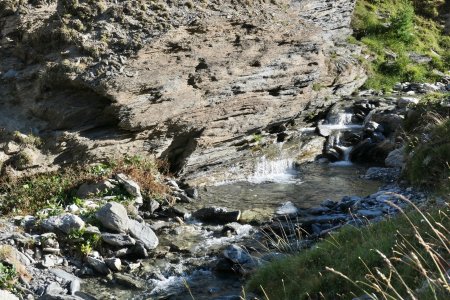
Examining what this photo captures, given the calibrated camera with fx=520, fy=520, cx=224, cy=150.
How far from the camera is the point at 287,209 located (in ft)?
46.4

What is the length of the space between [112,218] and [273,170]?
8956mm

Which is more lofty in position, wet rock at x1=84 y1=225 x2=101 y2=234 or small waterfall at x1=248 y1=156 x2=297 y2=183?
wet rock at x1=84 y1=225 x2=101 y2=234

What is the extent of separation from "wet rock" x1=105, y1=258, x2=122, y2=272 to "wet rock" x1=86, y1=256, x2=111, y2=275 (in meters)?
0.09

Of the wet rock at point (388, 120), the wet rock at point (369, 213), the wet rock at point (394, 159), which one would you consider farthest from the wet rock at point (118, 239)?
the wet rock at point (388, 120)

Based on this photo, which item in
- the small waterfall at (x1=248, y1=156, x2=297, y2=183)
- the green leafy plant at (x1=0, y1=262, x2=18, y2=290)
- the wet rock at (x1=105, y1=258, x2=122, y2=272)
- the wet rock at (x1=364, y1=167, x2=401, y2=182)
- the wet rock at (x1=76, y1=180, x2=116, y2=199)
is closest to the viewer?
the green leafy plant at (x1=0, y1=262, x2=18, y2=290)

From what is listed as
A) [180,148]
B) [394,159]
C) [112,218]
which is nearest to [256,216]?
[112,218]

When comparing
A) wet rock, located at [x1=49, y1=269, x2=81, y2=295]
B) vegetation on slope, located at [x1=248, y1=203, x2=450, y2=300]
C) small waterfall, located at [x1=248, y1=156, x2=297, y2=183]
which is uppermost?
vegetation on slope, located at [x1=248, y1=203, x2=450, y2=300]

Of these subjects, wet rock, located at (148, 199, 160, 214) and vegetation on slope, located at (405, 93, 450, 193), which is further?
wet rock, located at (148, 199, 160, 214)

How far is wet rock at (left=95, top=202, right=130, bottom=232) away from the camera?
11594mm

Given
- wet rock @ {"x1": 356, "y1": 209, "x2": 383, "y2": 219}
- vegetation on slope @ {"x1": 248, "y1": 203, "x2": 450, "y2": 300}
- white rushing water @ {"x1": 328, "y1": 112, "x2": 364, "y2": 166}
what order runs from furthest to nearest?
white rushing water @ {"x1": 328, "y1": 112, "x2": 364, "y2": 166} < wet rock @ {"x1": 356, "y1": 209, "x2": 383, "y2": 219} < vegetation on slope @ {"x1": 248, "y1": 203, "x2": 450, "y2": 300}

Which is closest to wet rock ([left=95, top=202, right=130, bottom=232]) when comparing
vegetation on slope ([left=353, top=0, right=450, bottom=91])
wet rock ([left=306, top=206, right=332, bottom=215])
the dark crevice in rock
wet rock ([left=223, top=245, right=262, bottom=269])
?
wet rock ([left=223, top=245, right=262, bottom=269])

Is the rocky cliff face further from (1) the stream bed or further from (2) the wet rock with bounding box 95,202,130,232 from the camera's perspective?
(2) the wet rock with bounding box 95,202,130,232

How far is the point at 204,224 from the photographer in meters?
13.4

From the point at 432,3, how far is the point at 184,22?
98.7 feet
